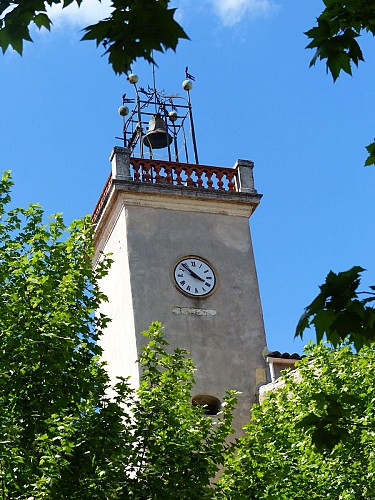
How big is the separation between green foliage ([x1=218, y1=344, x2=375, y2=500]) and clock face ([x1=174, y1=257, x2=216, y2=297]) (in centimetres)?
557

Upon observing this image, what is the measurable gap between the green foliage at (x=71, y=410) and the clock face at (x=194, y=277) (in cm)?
658

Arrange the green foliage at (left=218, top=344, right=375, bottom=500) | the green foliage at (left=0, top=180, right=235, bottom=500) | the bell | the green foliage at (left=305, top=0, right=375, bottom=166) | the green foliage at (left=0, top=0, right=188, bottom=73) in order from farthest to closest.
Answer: the bell, the green foliage at (left=218, top=344, right=375, bottom=500), the green foliage at (left=0, top=180, right=235, bottom=500), the green foliage at (left=305, top=0, right=375, bottom=166), the green foliage at (left=0, top=0, right=188, bottom=73)

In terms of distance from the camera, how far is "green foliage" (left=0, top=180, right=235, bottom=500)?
1248 cm

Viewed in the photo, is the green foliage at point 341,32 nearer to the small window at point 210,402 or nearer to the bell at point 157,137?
the small window at point 210,402

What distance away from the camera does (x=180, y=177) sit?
953 inches

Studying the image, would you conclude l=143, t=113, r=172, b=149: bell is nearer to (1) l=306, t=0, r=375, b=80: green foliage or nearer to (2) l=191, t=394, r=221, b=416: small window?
(2) l=191, t=394, r=221, b=416: small window

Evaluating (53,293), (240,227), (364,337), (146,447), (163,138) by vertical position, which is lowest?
(364,337)

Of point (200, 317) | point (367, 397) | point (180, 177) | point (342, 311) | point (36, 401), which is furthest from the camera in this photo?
point (180, 177)

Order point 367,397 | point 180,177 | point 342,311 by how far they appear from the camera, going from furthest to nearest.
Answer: point 180,177
point 367,397
point 342,311

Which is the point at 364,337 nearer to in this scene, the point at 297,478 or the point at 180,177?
the point at 297,478

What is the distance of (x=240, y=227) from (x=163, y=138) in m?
3.14

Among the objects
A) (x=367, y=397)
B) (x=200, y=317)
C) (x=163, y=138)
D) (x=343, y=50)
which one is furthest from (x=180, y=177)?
(x=343, y=50)

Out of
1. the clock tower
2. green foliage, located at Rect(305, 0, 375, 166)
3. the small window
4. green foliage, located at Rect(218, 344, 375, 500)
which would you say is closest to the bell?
the clock tower

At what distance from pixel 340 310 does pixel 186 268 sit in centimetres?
1767
